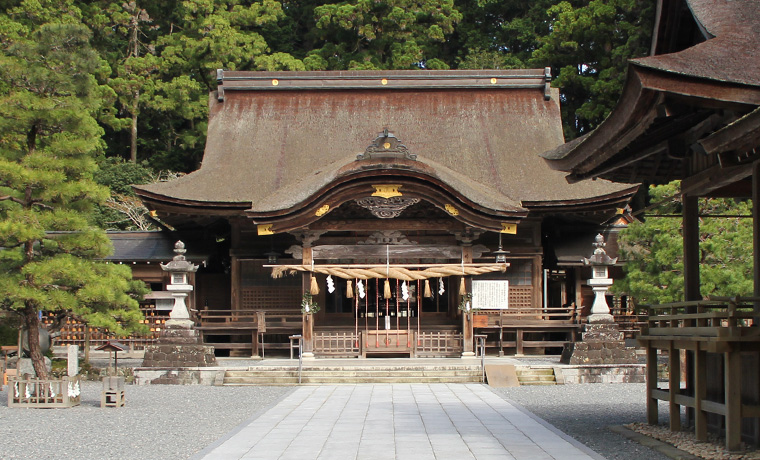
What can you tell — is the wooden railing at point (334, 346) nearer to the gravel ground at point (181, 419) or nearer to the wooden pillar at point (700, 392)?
the gravel ground at point (181, 419)

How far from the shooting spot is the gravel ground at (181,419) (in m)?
8.38

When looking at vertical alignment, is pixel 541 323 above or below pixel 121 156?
below

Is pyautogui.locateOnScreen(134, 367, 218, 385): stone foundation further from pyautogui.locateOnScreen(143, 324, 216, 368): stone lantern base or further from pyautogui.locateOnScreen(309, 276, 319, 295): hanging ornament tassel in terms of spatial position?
pyautogui.locateOnScreen(309, 276, 319, 295): hanging ornament tassel

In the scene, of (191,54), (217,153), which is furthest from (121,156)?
(217,153)

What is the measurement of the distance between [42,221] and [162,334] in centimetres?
390

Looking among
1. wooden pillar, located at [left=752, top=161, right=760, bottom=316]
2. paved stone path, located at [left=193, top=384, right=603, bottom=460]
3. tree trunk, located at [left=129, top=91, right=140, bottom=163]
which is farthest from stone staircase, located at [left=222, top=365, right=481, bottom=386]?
tree trunk, located at [left=129, top=91, right=140, bottom=163]

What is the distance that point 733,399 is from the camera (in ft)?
23.3

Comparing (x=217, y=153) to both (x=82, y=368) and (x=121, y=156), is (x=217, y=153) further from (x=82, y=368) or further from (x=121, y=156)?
(x=121, y=156)

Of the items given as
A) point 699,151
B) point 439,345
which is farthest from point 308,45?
point 699,151

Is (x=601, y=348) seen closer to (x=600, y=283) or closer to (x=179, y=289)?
(x=600, y=283)

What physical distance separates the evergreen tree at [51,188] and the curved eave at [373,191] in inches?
166

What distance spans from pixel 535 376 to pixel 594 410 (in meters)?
3.99

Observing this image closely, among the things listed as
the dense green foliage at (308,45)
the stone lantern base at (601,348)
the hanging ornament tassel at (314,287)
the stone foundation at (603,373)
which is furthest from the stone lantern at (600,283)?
the dense green foliage at (308,45)

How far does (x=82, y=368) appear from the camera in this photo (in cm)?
1655
